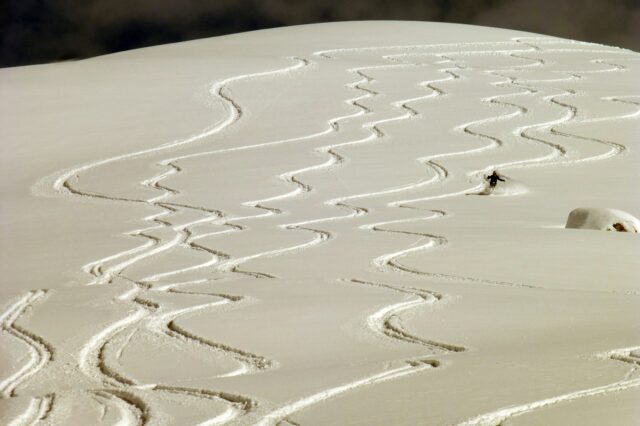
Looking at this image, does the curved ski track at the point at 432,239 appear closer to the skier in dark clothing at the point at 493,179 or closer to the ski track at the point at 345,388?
the ski track at the point at 345,388

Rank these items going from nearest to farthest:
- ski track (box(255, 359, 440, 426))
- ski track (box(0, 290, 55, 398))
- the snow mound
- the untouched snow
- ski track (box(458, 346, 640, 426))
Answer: ski track (box(458, 346, 640, 426)), ski track (box(255, 359, 440, 426)), the untouched snow, ski track (box(0, 290, 55, 398)), the snow mound

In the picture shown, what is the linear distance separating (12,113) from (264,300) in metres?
10.4

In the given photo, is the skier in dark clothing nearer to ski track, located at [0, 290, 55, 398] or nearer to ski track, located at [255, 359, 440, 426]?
ski track, located at [0, 290, 55, 398]

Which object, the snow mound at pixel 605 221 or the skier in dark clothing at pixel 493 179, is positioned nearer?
the snow mound at pixel 605 221

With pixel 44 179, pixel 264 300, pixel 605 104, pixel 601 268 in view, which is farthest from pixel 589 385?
pixel 605 104

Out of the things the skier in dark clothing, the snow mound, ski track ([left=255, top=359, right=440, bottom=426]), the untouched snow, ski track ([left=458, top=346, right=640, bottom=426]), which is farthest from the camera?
the skier in dark clothing

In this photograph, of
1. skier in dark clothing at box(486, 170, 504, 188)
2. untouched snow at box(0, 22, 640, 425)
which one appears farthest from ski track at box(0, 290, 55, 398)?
skier in dark clothing at box(486, 170, 504, 188)

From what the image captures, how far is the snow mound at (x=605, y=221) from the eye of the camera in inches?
321

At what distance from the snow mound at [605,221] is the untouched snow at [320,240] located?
85mm

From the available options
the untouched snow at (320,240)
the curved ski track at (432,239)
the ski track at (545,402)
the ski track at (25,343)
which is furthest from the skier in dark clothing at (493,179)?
the ski track at (545,402)

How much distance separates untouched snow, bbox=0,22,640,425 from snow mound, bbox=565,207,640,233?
8cm

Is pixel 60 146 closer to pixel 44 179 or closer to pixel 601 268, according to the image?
pixel 44 179

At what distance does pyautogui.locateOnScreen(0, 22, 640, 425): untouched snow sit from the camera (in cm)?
380

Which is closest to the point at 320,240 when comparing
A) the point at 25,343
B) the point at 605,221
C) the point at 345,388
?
the point at 605,221
